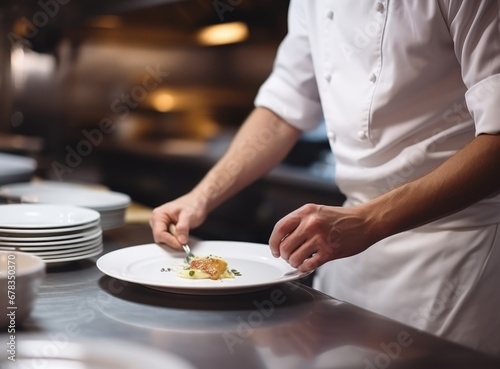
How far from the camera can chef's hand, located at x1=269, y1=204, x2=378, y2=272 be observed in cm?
112

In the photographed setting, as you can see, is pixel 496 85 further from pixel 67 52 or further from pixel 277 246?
pixel 67 52

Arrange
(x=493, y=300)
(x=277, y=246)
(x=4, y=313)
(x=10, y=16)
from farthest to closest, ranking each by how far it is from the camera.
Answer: (x=10, y=16) < (x=493, y=300) < (x=277, y=246) < (x=4, y=313)

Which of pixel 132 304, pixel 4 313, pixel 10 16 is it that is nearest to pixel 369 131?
pixel 132 304

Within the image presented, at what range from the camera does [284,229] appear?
112cm

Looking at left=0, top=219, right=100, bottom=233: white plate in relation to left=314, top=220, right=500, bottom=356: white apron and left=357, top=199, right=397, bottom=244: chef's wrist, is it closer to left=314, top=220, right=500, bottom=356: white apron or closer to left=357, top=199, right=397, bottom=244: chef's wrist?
left=357, top=199, right=397, bottom=244: chef's wrist

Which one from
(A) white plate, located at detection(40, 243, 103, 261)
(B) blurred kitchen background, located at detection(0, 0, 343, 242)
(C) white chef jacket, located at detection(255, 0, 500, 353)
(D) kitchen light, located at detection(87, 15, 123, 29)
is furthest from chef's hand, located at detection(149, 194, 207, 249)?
(D) kitchen light, located at detection(87, 15, 123, 29)

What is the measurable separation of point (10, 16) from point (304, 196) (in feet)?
9.00

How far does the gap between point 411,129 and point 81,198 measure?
0.95m

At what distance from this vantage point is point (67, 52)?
17.0 feet

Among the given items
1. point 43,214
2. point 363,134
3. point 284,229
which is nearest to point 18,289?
point 284,229

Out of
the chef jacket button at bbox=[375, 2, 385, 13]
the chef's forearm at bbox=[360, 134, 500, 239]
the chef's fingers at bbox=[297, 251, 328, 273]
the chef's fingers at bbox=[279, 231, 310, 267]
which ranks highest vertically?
the chef jacket button at bbox=[375, 2, 385, 13]

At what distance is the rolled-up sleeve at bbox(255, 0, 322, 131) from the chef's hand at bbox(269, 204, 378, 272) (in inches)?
25.7

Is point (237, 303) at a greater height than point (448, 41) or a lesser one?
lesser

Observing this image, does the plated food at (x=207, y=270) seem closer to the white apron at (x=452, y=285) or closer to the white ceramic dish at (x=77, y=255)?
the white ceramic dish at (x=77, y=255)
